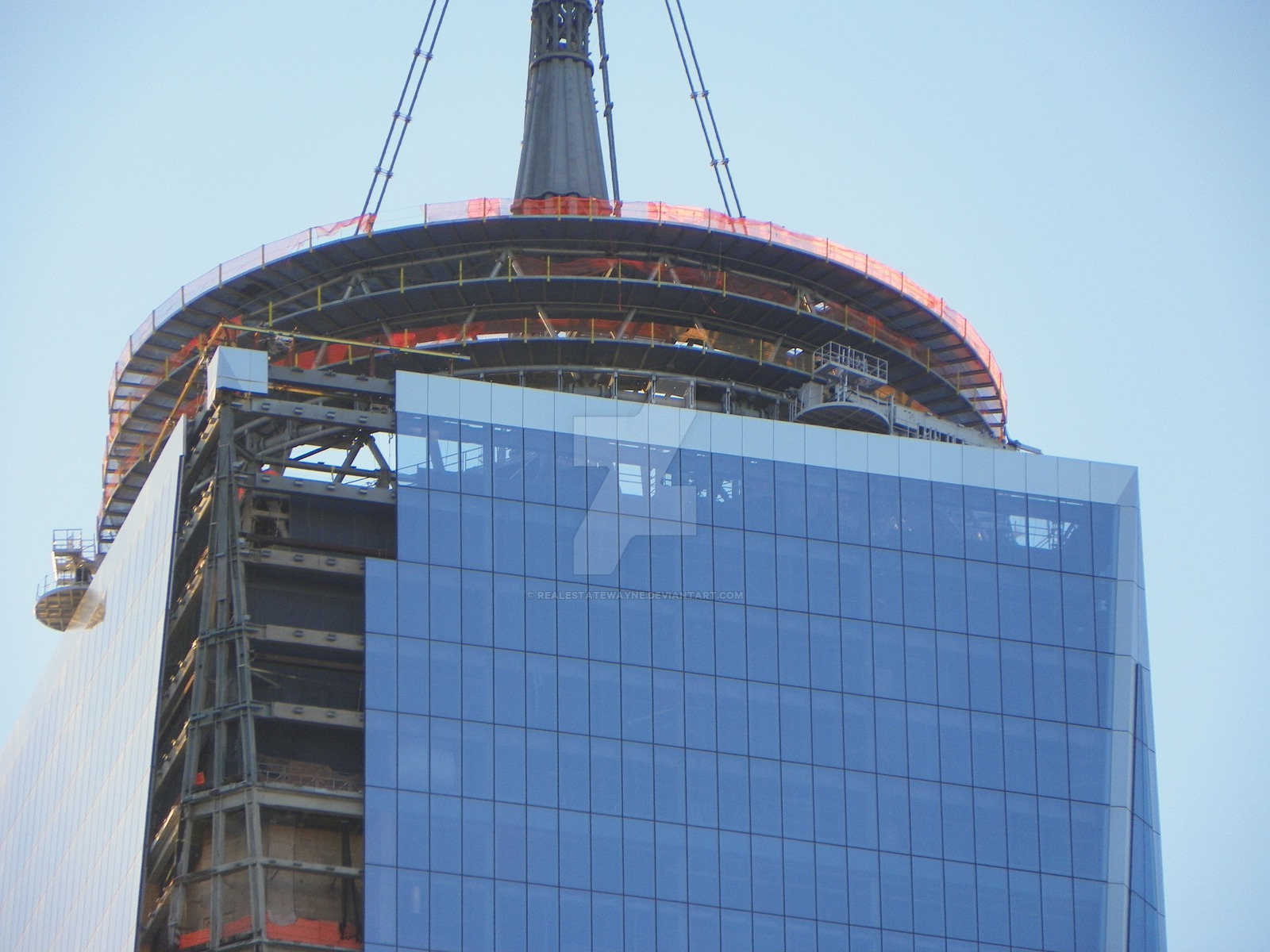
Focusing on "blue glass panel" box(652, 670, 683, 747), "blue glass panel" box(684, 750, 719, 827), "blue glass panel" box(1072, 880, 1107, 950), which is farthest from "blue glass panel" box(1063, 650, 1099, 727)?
"blue glass panel" box(652, 670, 683, 747)

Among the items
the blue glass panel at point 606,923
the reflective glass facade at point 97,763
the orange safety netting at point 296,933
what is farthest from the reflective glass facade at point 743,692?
the reflective glass facade at point 97,763

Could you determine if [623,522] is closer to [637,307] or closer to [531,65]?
[637,307]

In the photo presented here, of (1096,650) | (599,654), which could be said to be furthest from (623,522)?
(1096,650)

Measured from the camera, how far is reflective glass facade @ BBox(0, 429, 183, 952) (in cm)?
10744

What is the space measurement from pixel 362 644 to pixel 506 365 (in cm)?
2200

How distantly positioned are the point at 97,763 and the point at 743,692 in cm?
3171

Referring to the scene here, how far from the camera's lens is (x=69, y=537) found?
139 m

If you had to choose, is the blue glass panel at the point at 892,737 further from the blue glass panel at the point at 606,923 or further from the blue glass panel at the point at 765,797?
the blue glass panel at the point at 606,923

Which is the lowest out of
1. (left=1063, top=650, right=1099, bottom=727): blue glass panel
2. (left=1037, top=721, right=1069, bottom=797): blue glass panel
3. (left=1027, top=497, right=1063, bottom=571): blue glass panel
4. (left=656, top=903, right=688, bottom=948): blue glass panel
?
(left=656, top=903, right=688, bottom=948): blue glass panel

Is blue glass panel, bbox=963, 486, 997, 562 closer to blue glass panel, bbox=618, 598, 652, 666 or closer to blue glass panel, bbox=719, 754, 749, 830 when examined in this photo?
blue glass panel, bbox=719, 754, 749, 830

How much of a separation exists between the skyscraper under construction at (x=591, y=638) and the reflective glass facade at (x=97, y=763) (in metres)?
0.44

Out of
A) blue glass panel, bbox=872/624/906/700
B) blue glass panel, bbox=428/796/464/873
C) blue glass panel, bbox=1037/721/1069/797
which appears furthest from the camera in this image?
blue glass panel, bbox=1037/721/1069/797

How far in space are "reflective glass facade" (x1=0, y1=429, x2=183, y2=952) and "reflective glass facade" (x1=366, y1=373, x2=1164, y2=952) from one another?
11938mm

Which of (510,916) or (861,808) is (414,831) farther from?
(861,808)
